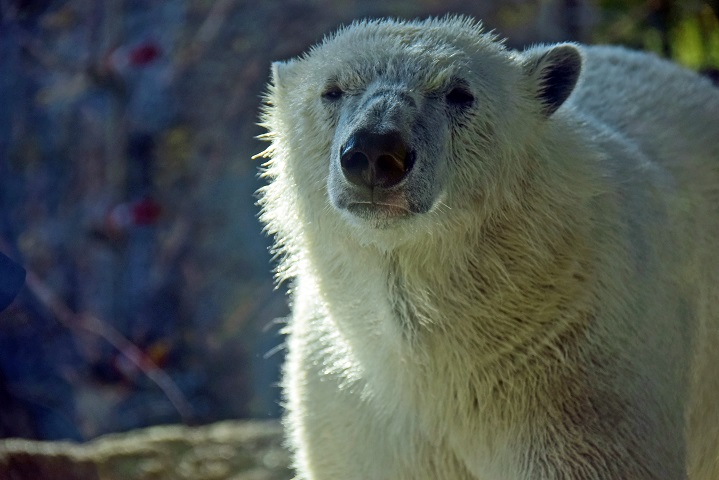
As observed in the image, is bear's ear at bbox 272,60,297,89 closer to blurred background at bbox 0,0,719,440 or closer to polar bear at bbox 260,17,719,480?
polar bear at bbox 260,17,719,480

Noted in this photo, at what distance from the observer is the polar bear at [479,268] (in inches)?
117

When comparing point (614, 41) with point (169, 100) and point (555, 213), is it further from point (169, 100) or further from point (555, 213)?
point (555, 213)

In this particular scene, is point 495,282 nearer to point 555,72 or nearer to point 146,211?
point 555,72

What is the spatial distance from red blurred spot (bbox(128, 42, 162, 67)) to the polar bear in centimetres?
394

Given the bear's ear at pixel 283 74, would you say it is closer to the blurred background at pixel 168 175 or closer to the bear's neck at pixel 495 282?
the bear's neck at pixel 495 282

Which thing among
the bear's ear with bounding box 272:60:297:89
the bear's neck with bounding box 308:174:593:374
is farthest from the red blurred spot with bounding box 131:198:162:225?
the bear's neck with bounding box 308:174:593:374

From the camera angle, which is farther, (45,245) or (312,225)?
(45,245)

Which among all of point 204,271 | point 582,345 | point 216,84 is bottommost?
point 582,345

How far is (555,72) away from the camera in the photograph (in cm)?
333

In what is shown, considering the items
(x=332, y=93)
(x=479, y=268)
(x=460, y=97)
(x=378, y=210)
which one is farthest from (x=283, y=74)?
(x=479, y=268)

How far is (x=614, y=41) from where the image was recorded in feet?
23.4

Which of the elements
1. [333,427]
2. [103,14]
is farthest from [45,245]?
[333,427]

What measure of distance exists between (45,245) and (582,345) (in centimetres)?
493

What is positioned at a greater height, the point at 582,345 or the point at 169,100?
the point at 169,100
